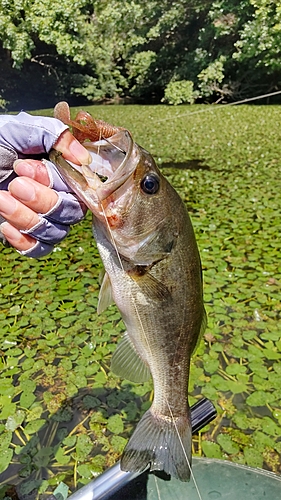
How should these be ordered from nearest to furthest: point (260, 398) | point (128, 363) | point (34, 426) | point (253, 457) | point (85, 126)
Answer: point (85, 126) < point (128, 363) < point (253, 457) < point (34, 426) < point (260, 398)

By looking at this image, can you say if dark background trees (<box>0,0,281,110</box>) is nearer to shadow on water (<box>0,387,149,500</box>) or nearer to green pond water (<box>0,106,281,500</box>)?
green pond water (<box>0,106,281,500</box>)

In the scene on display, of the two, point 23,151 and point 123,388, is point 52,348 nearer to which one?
point 123,388

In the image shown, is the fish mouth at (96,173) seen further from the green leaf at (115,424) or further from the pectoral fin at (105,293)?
the green leaf at (115,424)

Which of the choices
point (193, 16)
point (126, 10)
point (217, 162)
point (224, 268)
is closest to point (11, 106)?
point (126, 10)

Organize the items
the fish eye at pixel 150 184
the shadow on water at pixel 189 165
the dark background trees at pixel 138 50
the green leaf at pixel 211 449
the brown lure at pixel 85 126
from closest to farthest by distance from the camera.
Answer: the brown lure at pixel 85 126, the fish eye at pixel 150 184, the green leaf at pixel 211 449, the shadow on water at pixel 189 165, the dark background trees at pixel 138 50

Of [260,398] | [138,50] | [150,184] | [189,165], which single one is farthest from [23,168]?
[138,50]

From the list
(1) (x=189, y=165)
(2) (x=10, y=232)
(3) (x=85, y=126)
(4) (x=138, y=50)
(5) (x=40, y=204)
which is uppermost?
(3) (x=85, y=126)

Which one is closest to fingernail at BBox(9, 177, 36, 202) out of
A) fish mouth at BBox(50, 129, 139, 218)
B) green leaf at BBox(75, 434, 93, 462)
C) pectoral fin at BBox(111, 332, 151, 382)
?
fish mouth at BBox(50, 129, 139, 218)

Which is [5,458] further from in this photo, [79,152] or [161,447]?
[79,152]

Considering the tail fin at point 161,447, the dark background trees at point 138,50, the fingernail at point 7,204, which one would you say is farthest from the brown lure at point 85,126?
the dark background trees at point 138,50
